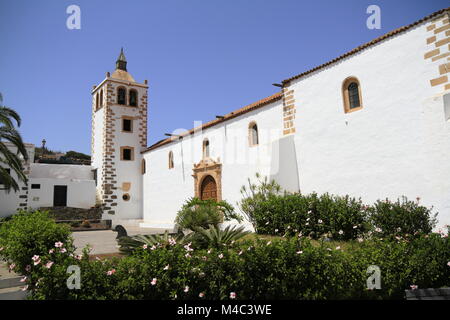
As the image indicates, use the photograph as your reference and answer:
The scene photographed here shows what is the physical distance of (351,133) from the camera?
9867 mm

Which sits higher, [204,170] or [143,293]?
[204,170]

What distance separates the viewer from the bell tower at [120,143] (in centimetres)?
2183

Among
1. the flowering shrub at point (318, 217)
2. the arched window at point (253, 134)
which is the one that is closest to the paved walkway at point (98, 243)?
the flowering shrub at point (318, 217)

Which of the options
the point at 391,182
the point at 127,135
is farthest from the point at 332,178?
the point at 127,135

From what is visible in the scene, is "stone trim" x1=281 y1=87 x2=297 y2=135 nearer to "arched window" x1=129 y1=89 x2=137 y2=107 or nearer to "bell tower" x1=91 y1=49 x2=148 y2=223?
"bell tower" x1=91 y1=49 x2=148 y2=223

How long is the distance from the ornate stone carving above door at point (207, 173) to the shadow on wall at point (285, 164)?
361 cm

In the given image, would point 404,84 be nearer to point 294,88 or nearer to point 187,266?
point 294,88

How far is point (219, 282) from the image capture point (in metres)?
3.97

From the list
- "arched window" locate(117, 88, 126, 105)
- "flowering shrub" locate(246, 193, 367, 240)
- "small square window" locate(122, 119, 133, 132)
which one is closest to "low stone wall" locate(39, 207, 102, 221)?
"small square window" locate(122, 119, 133, 132)

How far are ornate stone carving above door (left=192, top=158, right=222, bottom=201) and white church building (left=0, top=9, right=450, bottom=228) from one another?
49 millimetres

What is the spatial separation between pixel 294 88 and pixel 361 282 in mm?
8600

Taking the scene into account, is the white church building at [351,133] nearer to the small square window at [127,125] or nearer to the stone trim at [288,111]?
the stone trim at [288,111]

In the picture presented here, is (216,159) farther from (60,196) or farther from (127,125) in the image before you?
(60,196)

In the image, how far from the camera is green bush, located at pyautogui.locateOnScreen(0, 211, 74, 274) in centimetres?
472
